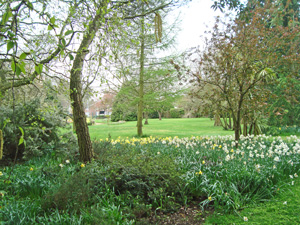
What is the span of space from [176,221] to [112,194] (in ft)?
2.90

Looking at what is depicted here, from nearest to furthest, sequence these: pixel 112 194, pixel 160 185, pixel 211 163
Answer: pixel 112 194, pixel 160 185, pixel 211 163

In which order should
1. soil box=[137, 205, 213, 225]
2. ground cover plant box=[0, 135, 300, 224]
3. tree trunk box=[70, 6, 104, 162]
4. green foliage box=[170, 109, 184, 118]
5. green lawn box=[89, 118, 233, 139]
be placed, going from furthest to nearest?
green foliage box=[170, 109, 184, 118]
green lawn box=[89, 118, 233, 139]
tree trunk box=[70, 6, 104, 162]
soil box=[137, 205, 213, 225]
ground cover plant box=[0, 135, 300, 224]

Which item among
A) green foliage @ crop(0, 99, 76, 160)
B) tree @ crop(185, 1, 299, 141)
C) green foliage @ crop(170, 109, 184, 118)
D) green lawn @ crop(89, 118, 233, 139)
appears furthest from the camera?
green foliage @ crop(170, 109, 184, 118)

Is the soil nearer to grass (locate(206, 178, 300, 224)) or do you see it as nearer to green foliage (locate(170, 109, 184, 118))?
grass (locate(206, 178, 300, 224))

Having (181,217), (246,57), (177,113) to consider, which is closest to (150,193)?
(181,217)

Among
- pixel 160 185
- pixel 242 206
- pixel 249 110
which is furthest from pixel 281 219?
pixel 249 110

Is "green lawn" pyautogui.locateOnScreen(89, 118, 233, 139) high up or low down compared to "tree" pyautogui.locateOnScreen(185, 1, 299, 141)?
down

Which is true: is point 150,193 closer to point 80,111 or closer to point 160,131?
point 80,111

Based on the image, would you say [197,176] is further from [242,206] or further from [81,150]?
[81,150]

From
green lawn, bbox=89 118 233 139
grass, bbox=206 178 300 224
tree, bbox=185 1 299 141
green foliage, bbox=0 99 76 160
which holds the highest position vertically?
tree, bbox=185 1 299 141

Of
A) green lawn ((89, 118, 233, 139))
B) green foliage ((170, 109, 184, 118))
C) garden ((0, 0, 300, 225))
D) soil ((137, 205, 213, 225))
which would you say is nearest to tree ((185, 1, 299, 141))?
garden ((0, 0, 300, 225))

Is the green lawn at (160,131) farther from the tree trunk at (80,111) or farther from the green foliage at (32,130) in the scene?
the tree trunk at (80,111)

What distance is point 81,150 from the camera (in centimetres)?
408

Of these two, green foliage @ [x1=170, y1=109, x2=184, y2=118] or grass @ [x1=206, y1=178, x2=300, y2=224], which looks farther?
green foliage @ [x1=170, y1=109, x2=184, y2=118]
